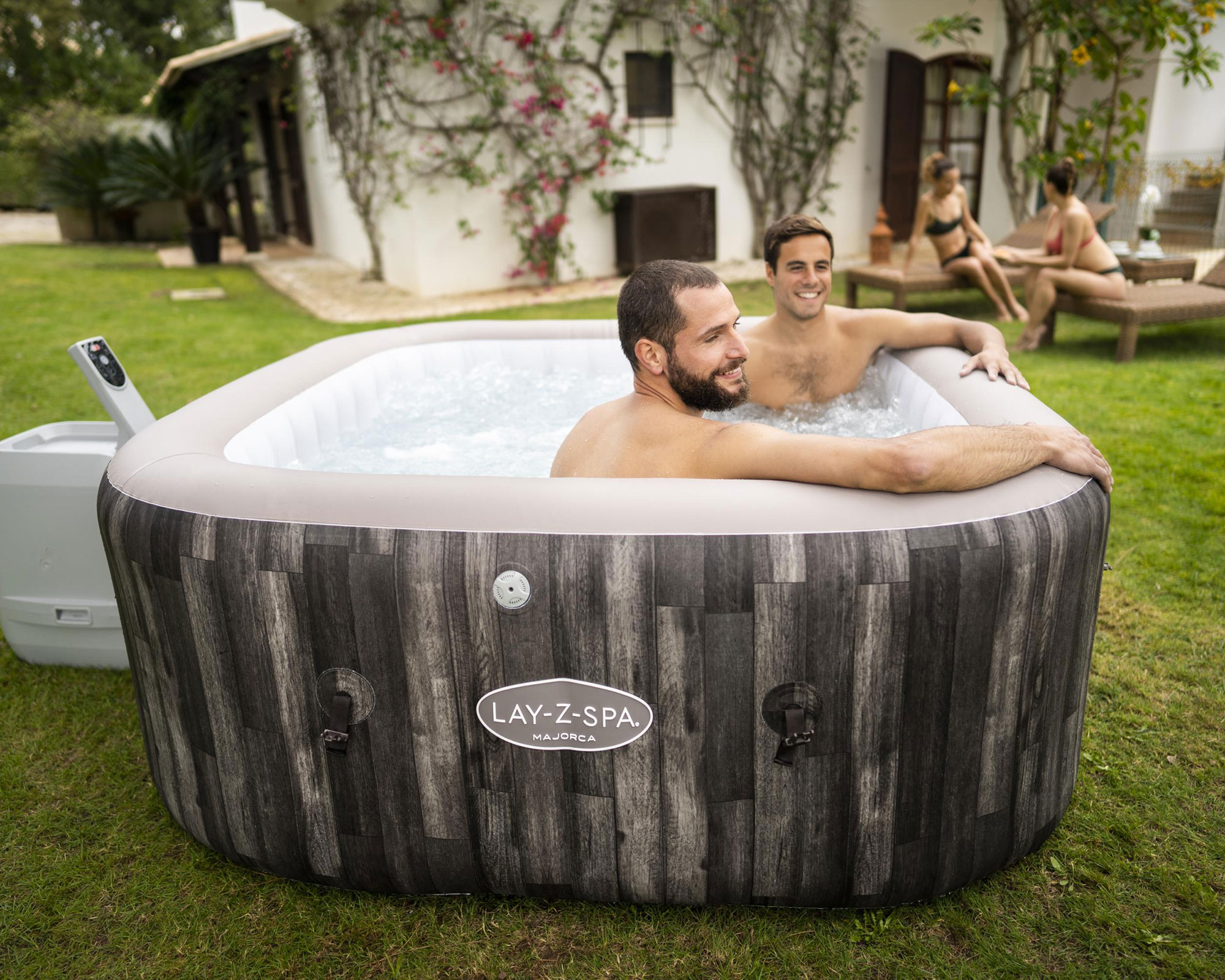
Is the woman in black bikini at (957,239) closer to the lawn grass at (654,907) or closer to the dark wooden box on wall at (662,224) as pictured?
the dark wooden box on wall at (662,224)

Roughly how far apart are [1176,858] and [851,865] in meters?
0.67

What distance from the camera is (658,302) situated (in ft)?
6.32

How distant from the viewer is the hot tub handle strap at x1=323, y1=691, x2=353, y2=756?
65.1 inches

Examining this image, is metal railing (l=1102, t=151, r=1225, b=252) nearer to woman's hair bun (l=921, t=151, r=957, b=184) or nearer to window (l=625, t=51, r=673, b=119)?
woman's hair bun (l=921, t=151, r=957, b=184)

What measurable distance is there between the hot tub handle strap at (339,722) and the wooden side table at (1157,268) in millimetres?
6582

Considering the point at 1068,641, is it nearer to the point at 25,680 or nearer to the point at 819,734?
the point at 819,734

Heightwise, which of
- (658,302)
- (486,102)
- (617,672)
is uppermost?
(486,102)

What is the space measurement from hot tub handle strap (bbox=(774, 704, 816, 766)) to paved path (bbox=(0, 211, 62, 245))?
49.6ft

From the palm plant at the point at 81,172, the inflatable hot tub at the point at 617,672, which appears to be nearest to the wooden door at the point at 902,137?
the inflatable hot tub at the point at 617,672

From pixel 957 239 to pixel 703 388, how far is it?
5437mm

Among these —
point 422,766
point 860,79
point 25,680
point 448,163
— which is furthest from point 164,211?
point 422,766

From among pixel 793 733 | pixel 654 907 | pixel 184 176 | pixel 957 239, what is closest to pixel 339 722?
pixel 654 907

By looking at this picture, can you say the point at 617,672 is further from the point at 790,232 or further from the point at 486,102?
the point at 486,102

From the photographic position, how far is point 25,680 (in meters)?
2.59
